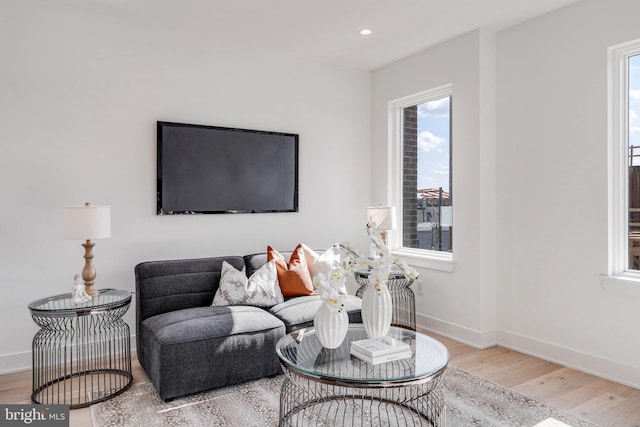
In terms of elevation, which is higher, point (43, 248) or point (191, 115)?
point (191, 115)

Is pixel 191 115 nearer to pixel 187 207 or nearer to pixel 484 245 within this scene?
pixel 187 207

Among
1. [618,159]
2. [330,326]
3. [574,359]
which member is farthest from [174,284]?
[618,159]

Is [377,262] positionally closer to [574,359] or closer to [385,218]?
[385,218]

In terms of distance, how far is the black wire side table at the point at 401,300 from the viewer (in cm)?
405

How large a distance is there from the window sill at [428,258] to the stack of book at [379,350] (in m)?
1.91

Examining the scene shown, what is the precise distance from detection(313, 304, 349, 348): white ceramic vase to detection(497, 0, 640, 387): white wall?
2045mm

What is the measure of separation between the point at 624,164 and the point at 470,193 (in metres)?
1.13

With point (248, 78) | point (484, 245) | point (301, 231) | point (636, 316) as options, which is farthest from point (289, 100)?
point (636, 316)

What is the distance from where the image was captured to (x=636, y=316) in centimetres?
298

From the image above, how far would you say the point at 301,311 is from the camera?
3.33 metres

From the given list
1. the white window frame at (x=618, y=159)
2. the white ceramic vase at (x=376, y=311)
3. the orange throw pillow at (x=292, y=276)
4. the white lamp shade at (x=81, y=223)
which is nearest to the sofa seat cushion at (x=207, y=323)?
the orange throw pillow at (x=292, y=276)

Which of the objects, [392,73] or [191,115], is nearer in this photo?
[191,115]

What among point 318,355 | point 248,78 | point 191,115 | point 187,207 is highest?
point 248,78

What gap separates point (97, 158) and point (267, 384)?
7.06 feet
